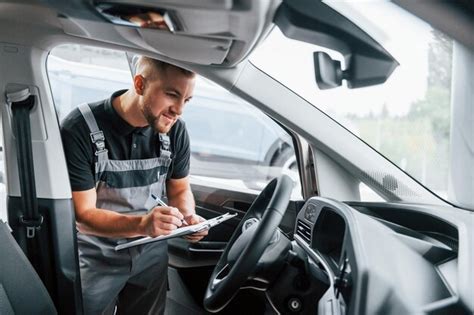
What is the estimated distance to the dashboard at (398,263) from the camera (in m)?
0.91

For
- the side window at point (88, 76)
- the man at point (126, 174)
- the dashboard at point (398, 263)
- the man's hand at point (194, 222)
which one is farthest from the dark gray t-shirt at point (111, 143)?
the dashboard at point (398, 263)

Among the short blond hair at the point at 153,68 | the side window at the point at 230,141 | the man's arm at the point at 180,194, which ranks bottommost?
the side window at the point at 230,141

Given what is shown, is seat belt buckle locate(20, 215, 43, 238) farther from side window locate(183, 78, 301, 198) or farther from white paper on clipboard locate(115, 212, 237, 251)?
side window locate(183, 78, 301, 198)

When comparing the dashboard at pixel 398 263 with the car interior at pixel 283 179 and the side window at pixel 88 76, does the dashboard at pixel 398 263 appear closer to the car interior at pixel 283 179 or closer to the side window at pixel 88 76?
the car interior at pixel 283 179

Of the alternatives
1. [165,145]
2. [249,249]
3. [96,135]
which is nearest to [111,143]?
[96,135]

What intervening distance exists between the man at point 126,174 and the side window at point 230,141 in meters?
0.92

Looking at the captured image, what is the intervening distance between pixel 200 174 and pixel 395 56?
1.74 meters

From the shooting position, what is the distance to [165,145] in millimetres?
1903

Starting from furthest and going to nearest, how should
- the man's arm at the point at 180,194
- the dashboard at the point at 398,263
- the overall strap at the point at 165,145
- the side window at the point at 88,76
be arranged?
the side window at the point at 88,76 < the man's arm at the point at 180,194 < the overall strap at the point at 165,145 < the dashboard at the point at 398,263

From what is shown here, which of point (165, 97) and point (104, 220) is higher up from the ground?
point (165, 97)

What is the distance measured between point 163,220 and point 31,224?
0.41 metres

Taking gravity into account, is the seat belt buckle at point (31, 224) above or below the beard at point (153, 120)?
below

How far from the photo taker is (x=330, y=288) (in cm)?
111

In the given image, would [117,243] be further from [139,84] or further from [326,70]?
[326,70]
